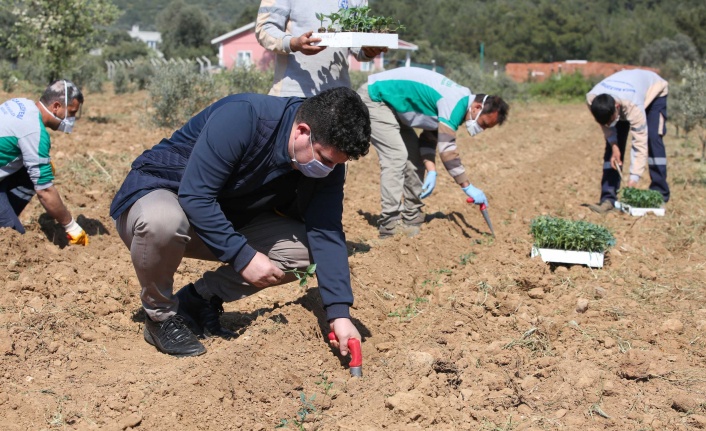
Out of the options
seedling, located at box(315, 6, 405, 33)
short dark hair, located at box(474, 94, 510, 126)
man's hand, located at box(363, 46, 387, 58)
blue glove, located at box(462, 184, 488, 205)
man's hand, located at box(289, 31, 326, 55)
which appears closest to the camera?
man's hand, located at box(289, 31, 326, 55)

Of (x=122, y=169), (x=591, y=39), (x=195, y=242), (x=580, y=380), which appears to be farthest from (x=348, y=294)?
(x=591, y=39)

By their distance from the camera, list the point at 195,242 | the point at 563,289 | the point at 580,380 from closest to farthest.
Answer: the point at 580,380
the point at 195,242
the point at 563,289

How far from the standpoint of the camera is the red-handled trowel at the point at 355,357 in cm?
342

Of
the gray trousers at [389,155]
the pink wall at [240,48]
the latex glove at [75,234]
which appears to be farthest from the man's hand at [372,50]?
the pink wall at [240,48]

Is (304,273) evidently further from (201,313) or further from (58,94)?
(58,94)

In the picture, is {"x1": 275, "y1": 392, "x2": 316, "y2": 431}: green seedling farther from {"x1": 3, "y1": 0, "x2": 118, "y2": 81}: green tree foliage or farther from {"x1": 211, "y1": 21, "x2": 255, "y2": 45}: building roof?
{"x1": 211, "y1": 21, "x2": 255, "y2": 45}: building roof

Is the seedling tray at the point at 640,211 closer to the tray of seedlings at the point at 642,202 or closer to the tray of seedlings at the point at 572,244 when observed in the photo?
the tray of seedlings at the point at 642,202

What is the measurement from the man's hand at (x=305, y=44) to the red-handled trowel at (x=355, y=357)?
1.81 m

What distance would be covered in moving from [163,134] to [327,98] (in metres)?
8.10

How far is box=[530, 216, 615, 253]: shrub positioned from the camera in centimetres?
530

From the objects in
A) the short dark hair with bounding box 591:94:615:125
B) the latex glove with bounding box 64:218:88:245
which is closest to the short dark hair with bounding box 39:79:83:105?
the latex glove with bounding box 64:218:88:245

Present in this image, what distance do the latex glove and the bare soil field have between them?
0.07 metres

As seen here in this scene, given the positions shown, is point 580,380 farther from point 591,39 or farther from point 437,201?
point 591,39

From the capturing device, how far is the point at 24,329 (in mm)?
3822
